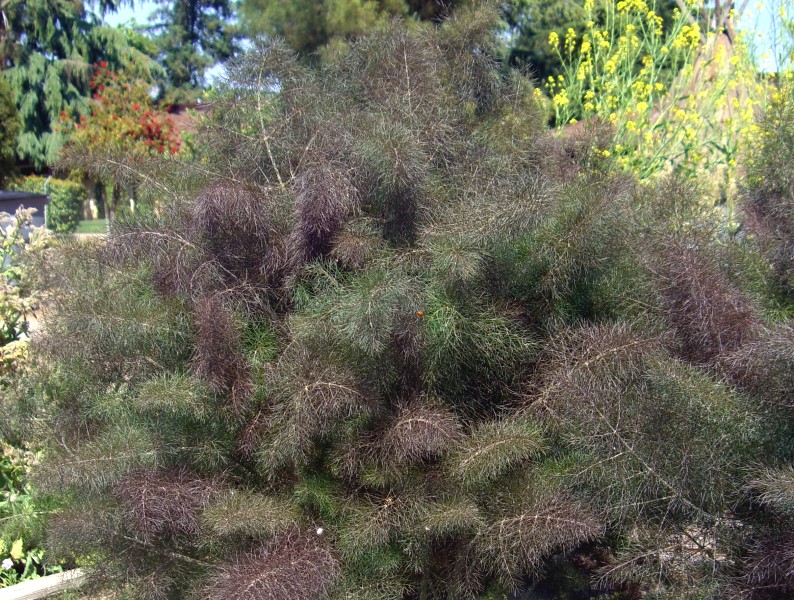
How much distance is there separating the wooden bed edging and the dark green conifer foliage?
23.8 inches

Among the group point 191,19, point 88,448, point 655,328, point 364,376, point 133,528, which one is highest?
point 655,328

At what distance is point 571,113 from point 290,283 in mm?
4199

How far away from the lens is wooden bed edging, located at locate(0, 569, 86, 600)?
12.3 ft

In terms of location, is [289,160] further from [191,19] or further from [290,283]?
[191,19]

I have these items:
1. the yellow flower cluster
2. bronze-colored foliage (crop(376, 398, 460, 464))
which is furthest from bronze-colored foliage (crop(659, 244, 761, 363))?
the yellow flower cluster

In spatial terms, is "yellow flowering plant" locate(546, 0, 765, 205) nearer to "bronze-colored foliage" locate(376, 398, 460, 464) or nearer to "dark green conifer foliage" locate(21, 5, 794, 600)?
"dark green conifer foliage" locate(21, 5, 794, 600)

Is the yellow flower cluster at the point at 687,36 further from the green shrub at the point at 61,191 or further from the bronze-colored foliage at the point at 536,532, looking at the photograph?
the green shrub at the point at 61,191

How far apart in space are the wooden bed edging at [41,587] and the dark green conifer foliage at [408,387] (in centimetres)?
60

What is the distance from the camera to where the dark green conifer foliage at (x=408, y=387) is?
264 cm

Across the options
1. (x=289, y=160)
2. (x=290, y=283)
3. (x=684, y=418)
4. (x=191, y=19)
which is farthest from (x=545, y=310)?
(x=191, y=19)

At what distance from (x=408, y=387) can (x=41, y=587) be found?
7.25 feet

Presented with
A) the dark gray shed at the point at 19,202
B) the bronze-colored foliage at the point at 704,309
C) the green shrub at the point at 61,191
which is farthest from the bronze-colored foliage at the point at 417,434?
the green shrub at the point at 61,191

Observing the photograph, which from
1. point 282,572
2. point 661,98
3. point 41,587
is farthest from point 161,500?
point 661,98

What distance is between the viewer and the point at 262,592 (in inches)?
101
